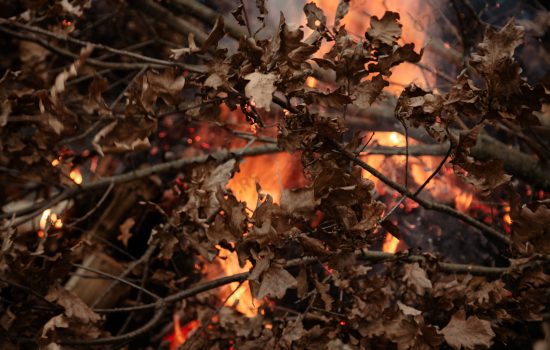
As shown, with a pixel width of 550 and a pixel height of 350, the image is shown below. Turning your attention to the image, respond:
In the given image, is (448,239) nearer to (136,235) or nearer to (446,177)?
(446,177)

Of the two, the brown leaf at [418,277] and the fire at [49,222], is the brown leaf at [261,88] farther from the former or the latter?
the fire at [49,222]

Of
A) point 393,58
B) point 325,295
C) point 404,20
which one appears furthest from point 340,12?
point 404,20

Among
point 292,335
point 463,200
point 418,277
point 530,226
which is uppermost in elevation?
Result: point 530,226

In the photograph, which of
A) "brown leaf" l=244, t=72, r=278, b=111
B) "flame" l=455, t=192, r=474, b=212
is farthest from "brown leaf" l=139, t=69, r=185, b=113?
"flame" l=455, t=192, r=474, b=212

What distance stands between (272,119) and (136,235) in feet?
7.98

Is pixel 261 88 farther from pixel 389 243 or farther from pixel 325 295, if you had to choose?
pixel 389 243

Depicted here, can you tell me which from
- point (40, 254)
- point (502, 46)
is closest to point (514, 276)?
point (502, 46)

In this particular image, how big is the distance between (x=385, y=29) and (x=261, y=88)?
2.26 feet

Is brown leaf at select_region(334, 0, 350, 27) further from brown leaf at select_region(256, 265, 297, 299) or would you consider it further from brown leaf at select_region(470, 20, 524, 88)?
brown leaf at select_region(256, 265, 297, 299)

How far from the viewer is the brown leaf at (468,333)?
1.78m

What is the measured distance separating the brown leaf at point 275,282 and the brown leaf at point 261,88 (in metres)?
0.59

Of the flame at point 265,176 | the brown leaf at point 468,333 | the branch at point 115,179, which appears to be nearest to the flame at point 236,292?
the flame at point 265,176

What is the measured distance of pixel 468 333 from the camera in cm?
183

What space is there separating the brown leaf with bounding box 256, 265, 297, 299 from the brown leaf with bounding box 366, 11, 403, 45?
97 cm
